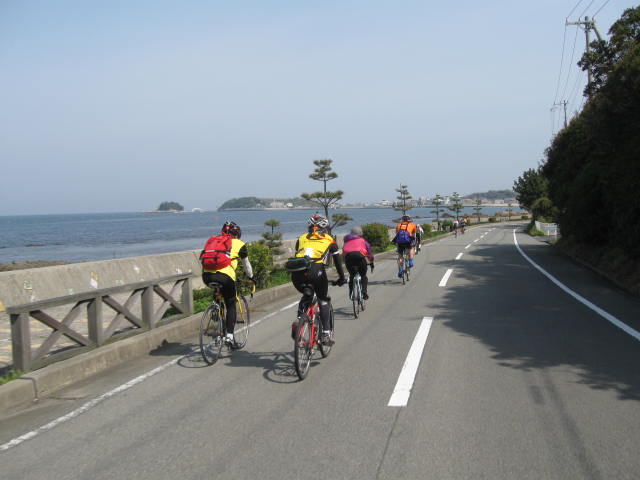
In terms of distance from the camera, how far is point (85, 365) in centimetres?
623

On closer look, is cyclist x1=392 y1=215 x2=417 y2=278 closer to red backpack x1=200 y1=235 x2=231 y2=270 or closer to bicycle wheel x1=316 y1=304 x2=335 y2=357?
bicycle wheel x1=316 y1=304 x2=335 y2=357

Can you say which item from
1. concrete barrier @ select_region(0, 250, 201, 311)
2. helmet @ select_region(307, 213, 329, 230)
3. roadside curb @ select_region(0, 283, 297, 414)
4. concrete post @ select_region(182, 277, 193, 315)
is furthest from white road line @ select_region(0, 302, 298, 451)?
concrete barrier @ select_region(0, 250, 201, 311)

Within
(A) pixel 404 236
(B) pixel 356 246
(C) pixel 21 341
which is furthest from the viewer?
(A) pixel 404 236

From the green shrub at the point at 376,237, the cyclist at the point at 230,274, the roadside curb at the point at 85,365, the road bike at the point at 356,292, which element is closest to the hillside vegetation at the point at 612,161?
the road bike at the point at 356,292

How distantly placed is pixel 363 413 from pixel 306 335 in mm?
1481

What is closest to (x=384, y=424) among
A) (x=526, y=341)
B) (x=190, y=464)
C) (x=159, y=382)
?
(x=190, y=464)

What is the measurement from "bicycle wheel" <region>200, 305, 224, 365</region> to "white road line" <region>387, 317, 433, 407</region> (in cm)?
246

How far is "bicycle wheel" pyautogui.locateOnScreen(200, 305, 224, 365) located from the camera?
6578mm

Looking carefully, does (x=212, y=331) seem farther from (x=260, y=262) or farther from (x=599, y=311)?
(x=599, y=311)

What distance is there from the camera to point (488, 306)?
10625mm

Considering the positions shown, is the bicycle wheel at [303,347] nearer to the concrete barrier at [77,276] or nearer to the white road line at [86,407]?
the white road line at [86,407]

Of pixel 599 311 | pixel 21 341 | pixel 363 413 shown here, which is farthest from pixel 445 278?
pixel 21 341

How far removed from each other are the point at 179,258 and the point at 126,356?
9579 mm

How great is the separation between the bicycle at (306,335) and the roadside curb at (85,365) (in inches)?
99.5
